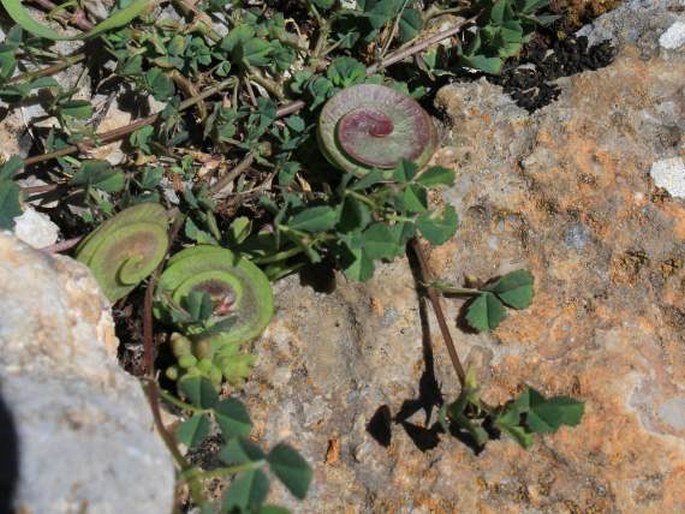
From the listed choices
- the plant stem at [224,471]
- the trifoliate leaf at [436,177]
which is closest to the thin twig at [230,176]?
the trifoliate leaf at [436,177]

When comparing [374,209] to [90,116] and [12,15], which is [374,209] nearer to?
[90,116]

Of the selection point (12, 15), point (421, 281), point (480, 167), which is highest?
point (12, 15)

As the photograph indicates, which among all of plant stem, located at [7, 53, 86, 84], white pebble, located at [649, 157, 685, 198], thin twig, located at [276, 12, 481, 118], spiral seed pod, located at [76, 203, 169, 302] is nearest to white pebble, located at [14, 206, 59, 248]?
spiral seed pod, located at [76, 203, 169, 302]

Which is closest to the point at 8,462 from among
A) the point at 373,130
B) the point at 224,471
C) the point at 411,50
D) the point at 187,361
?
the point at 224,471

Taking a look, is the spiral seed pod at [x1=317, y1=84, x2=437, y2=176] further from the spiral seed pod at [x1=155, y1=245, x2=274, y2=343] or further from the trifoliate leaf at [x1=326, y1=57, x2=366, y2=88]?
the spiral seed pod at [x1=155, y1=245, x2=274, y2=343]

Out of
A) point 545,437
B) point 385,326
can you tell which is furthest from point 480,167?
point 545,437

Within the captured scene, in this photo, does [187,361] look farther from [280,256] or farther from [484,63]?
[484,63]

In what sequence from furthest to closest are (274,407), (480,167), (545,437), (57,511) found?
(480,167) → (274,407) → (545,437) → (57,511)

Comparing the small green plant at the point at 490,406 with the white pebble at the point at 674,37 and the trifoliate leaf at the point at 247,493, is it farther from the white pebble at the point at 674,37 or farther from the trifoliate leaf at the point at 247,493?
the white pebble at the point at 674,37
